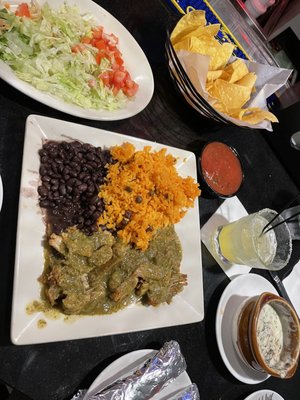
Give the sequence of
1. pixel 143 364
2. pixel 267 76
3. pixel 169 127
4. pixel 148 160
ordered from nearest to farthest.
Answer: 1. pixel 143 364
2. pixel 148 160
3. pixel 169 127
4. pixel 267 76

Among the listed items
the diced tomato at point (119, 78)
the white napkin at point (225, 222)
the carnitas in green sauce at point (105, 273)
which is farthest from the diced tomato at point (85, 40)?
the white napkin at point (225, 222)

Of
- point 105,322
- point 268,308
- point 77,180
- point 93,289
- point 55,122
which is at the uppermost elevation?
point 55,122

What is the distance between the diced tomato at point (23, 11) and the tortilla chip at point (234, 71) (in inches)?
55.8

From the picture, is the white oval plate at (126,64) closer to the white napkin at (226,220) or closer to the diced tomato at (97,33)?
the diced tomato at (97,33)

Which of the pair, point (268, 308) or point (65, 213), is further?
point (268, 308)

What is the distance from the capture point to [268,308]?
7.88ft

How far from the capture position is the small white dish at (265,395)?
2.29 metres

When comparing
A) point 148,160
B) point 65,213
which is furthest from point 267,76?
point 65,213

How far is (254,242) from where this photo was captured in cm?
241

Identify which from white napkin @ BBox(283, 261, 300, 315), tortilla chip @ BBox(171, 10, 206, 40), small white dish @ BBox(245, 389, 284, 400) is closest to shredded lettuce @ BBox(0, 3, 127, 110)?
tortilla chip @ BBox(171, 10, 206, 40)

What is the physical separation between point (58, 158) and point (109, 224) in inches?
17.4

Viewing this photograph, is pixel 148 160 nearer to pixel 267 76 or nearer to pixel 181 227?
pixel 181 227

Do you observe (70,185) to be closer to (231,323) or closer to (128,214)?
(128,214)

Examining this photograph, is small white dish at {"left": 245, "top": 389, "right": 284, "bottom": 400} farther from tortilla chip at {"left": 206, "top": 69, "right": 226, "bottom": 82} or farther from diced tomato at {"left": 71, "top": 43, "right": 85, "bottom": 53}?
diced tomato at {"left": 71, "top": 43, "right": 85, "bottom": 53}
